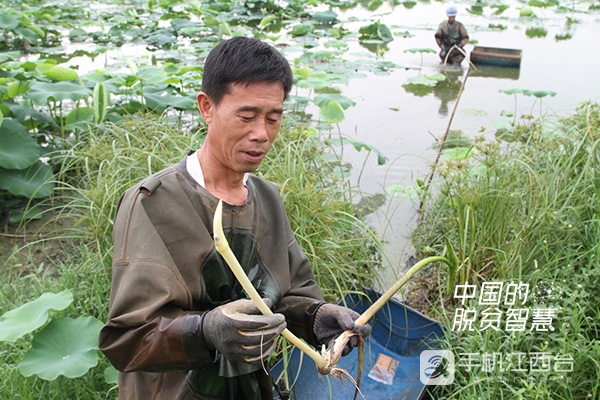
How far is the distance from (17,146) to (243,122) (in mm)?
3174

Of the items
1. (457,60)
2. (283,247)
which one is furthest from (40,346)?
(457,60)

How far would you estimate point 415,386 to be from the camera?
99.6 inches

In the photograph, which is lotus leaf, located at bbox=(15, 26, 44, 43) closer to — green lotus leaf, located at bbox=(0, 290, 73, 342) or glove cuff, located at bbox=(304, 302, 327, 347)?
green lotus leaf, located at bbox=(0, 290, 73, 342)

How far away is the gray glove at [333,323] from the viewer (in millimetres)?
1487

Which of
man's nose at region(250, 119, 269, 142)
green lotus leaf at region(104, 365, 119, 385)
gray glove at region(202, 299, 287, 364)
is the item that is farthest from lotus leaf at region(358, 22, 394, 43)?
gray glove at region(202, 299, 287, 364)

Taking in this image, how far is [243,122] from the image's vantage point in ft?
4.52

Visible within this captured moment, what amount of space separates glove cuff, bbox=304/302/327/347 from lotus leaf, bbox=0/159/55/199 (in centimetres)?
280

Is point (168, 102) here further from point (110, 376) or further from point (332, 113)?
point (110, 376)

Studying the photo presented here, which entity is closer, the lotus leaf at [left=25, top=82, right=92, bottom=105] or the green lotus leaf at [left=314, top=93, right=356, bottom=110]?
the lotus leaf at [left=25, top=82, right=92, bottom=105]

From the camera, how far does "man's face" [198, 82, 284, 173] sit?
4.47 ft

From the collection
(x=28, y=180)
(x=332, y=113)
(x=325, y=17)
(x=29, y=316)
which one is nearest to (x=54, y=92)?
(x=28, y=180)

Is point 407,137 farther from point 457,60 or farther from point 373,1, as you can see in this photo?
point 373,1

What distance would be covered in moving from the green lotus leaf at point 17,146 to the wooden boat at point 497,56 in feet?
25.5

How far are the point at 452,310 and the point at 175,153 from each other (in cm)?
205
